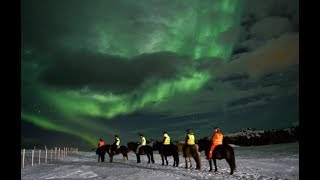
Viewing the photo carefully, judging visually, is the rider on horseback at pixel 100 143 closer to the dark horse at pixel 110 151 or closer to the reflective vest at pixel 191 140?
the dark horse at pixel 110 151

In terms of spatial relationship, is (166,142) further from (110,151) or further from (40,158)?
(40,158)

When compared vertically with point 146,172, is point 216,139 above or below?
above

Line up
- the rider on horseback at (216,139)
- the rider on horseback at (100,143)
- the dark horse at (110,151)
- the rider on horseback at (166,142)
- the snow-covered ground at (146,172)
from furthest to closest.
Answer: the rider on horseback at (100,143) → the dark horse at (110,151) → the rider on horseback at (166,142) → the rider on horseback at (216,139) → the snow-covered ground at (146,172)

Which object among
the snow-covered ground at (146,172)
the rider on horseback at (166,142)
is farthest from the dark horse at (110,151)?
the rider on horseback at (166,142)

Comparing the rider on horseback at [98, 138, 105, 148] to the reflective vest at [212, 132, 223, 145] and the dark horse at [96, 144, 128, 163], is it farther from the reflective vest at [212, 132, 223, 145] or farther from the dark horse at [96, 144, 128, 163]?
the reflective vest at [212, 132, 223, 145]

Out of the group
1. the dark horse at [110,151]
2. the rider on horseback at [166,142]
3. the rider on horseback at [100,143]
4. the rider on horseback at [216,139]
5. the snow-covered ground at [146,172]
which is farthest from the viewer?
the rider on horseback at [100,143]

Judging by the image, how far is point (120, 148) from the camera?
34781 millimetres

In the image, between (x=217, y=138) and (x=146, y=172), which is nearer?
(x=146, y=172)

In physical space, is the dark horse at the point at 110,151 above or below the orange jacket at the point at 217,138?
below

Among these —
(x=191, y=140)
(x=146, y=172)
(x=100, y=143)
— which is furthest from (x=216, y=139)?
(x=100, y=143)

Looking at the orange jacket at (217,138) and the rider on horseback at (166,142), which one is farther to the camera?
the rider on horseback at (166,142)
